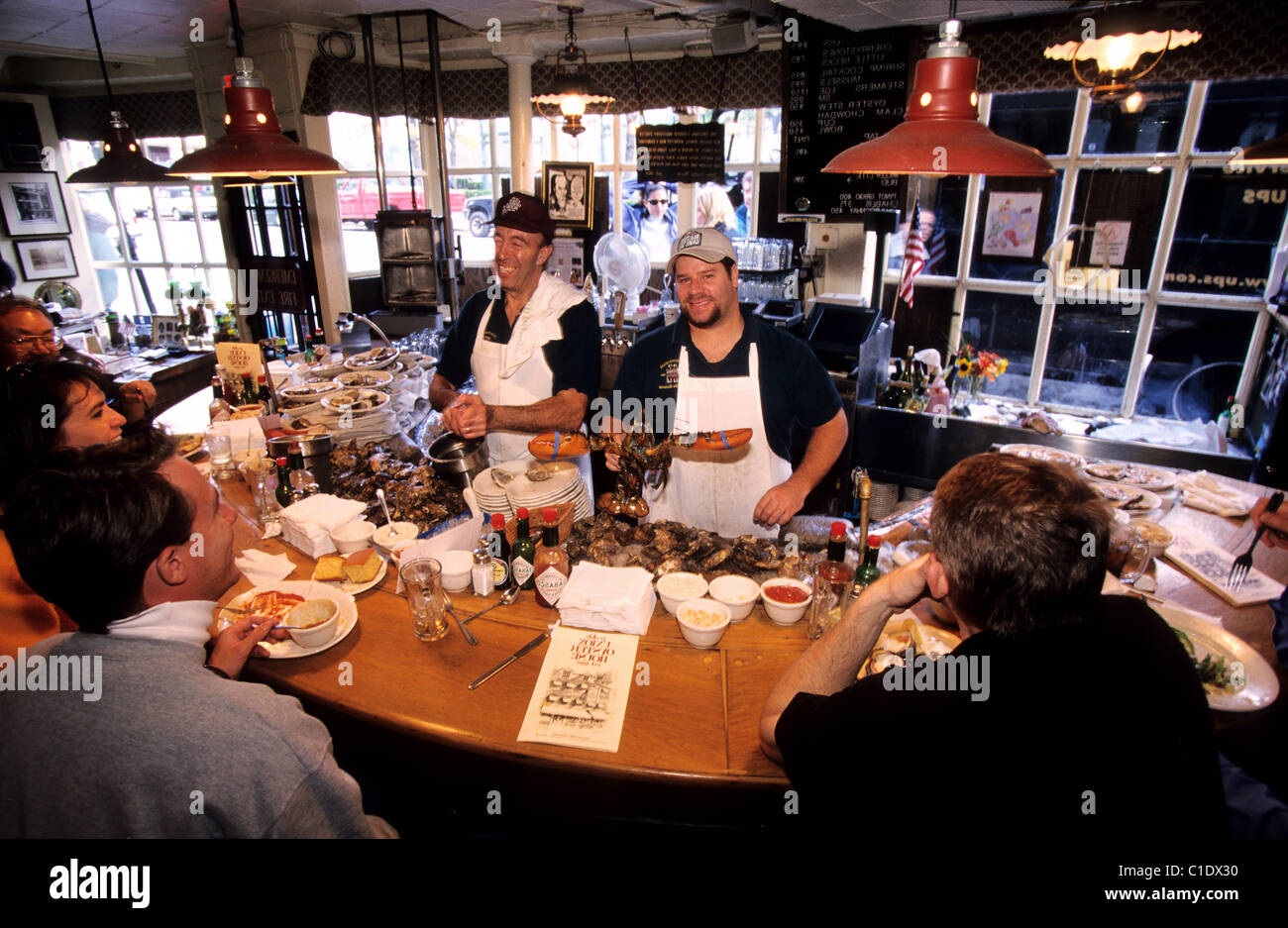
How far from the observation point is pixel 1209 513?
118 inches

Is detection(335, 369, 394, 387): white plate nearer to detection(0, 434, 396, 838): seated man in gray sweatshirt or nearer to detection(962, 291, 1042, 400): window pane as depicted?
detection(0, 434, 396, 838): seated man in gray sweatshirt

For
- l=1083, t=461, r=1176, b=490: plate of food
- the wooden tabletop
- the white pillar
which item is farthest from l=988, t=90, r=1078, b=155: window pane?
the white pillar

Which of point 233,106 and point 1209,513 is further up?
point 233,106

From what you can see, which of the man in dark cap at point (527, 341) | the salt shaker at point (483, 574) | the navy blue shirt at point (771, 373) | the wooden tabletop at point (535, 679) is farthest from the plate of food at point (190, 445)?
the navy blue shirt at point (771, 373)

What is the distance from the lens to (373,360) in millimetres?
4691

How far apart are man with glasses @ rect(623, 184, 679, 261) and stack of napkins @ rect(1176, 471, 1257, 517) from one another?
17.8ft

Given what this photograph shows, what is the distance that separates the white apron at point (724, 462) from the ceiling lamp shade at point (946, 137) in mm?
1227

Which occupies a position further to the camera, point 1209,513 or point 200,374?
point 200,374

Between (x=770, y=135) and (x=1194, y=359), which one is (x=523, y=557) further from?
→ (x=770, y=135)

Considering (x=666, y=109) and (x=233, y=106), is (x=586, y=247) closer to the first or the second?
(x=666, y=109)

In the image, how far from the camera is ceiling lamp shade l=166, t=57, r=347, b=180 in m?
2.98
